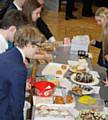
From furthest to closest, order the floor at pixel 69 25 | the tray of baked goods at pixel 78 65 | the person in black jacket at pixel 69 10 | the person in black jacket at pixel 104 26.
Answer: the person in black jacket at pixel 69 10
the floor at pixel 69 25
the person in black jacket at pixel 104 26
the tray of baked goods at pixel 78 65

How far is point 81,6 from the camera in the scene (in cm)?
911

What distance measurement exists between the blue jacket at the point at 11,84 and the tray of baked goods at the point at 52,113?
6.8 inches

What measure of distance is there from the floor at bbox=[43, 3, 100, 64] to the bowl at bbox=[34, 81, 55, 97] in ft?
12.2

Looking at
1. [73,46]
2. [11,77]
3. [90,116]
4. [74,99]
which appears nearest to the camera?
[11,77]

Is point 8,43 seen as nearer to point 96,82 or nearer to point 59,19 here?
point 96,82

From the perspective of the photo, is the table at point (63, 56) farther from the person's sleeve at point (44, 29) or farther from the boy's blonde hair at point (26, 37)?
the boy's blonde hair at point (26, 37)

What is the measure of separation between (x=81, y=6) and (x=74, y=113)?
6.66 meters

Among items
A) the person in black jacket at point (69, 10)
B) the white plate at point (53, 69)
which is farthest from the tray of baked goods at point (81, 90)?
the person in black jacket at point (69, 10)

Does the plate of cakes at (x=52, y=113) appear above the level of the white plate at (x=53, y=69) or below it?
above

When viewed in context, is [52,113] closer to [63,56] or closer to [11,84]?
[11,84]

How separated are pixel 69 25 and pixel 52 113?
5166mm

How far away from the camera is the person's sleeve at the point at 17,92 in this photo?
2.41 meters

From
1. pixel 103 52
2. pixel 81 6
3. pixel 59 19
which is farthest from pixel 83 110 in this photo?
pixel 81 6

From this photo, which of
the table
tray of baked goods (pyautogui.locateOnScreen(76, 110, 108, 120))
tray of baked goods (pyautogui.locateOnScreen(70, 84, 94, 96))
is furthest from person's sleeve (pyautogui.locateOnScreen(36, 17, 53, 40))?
tray of baked goods (pyautogui.locateOnScreen(76, 110, 108, 120))
